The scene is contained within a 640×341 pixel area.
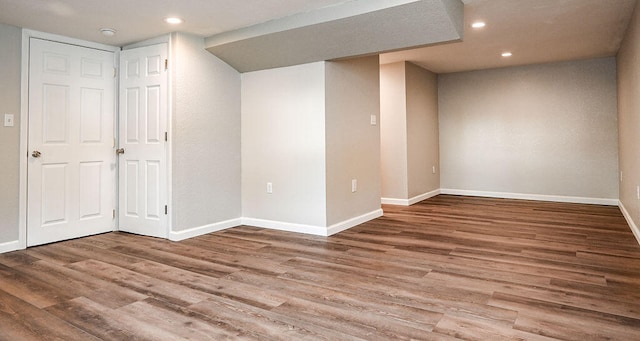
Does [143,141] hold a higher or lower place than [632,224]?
higher

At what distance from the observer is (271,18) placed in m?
3.45

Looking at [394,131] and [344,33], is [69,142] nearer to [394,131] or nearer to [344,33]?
[344,33]

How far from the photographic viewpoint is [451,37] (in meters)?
3.25

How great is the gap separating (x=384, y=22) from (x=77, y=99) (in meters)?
3.07

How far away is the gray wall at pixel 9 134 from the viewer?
133 inches

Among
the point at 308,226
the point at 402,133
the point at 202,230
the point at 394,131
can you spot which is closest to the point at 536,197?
the point at 402,133

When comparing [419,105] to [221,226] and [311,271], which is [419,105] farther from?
[311,271]

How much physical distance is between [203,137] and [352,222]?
6.06 feet

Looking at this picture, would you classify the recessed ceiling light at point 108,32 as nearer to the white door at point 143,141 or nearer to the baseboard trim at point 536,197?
the white door at point 143,141

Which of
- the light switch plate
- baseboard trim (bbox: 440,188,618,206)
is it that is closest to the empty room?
the light switch plate

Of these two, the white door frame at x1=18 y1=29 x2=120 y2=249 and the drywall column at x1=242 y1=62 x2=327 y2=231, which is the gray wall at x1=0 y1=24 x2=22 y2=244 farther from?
the drywall column at x1=242 y1=62 x2=327 y2=231

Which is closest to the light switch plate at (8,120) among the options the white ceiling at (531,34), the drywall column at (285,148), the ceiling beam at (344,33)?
the ceiling beam at (344,33)

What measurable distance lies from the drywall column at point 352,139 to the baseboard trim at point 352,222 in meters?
0.02

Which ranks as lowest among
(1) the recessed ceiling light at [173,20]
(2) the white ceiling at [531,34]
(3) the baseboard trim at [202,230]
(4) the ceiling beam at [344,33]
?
(3) the baseboard trim at [202,230]
